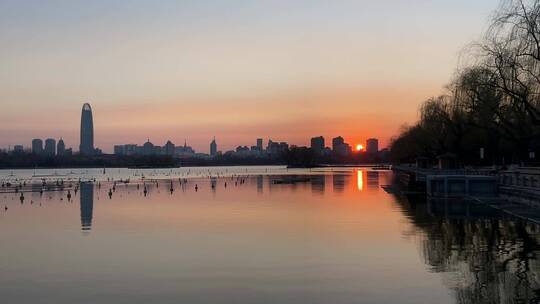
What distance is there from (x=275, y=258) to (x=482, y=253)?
716 cm

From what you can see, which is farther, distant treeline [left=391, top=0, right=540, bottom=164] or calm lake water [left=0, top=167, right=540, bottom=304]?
distant treeline [left=391, top=0, right=540, bottom=164]

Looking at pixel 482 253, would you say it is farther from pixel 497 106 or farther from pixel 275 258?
pixel 497 106

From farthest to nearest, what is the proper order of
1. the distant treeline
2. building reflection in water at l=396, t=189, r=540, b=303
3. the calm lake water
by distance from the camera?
the distant treeline < the calm lake water < building reflection in water at l=396, t=189, r=540, b=303

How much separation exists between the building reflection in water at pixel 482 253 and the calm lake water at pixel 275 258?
0.05 metres

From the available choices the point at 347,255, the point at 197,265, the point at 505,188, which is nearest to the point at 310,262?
the point at 347,255


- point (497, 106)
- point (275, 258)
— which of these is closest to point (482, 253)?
point (275, 258)

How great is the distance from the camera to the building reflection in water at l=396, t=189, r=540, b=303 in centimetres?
1518

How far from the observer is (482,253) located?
68.7 ft

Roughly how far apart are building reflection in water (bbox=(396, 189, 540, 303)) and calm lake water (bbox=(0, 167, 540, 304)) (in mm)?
46

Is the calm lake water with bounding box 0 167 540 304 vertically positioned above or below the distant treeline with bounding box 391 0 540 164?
below

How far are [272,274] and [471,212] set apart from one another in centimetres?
2120

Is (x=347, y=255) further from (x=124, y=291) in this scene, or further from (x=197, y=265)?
(x=124, y=291)

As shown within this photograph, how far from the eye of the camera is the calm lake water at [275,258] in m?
15.5

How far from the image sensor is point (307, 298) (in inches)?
589
